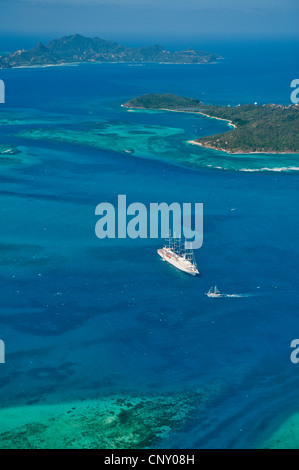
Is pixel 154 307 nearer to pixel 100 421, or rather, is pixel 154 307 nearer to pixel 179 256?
pixel 179 256

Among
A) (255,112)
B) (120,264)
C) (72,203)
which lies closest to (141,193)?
(72,203)

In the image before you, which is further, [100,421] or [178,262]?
[178,262]

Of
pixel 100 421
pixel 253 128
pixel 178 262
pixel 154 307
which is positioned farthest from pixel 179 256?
pixel 253 128

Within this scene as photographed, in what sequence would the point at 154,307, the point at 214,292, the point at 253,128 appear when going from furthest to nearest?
the point at 253,128, the point at 214,292, the point at 154,307

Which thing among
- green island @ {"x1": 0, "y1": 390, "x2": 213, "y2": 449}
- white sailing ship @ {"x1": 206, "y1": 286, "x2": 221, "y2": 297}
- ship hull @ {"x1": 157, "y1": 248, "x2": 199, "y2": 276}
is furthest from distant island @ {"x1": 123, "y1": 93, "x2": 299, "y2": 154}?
green island @ {"x1": 0, "y1": 390, "x2": 213, "y2": 449}
